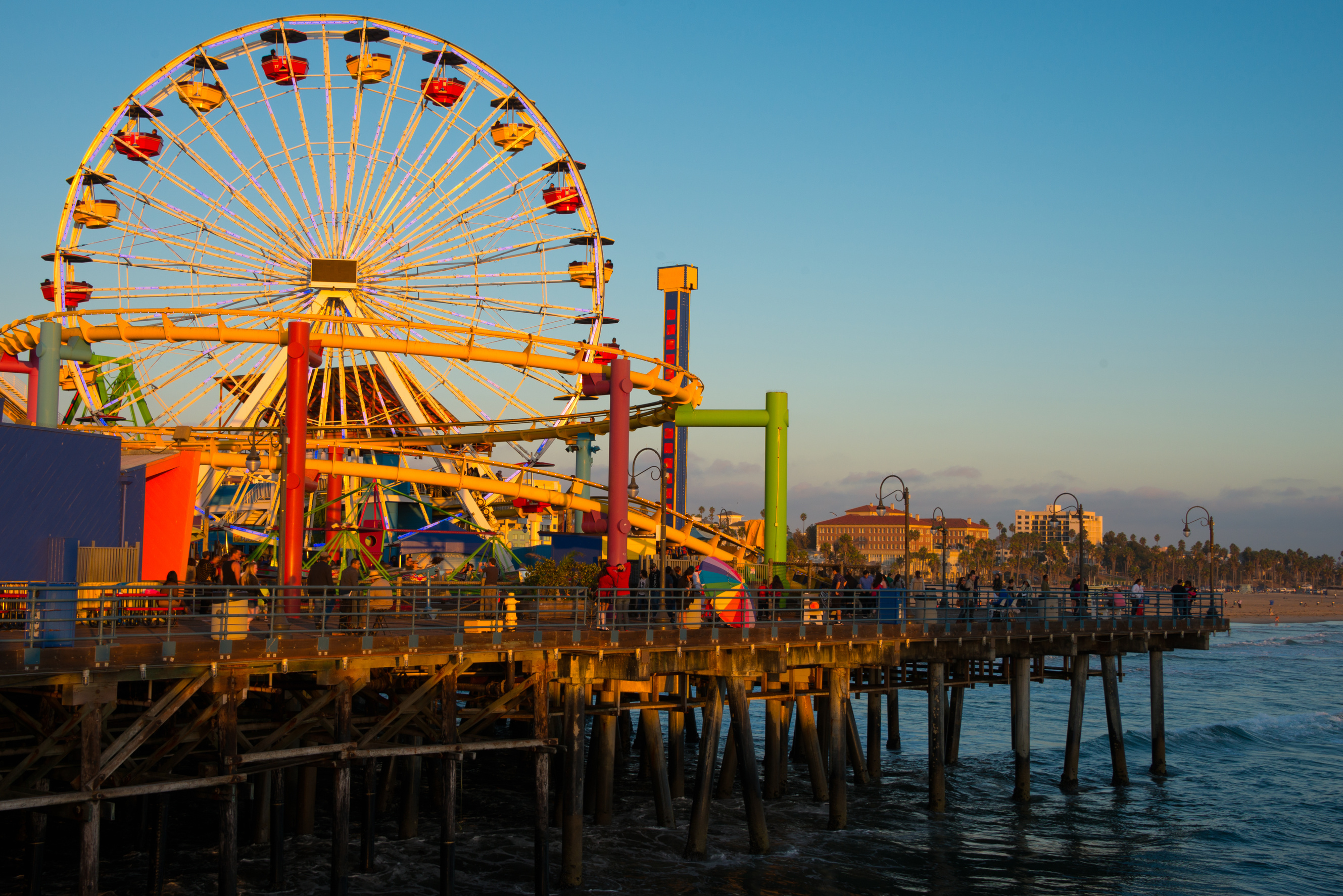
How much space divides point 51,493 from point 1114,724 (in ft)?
83.5

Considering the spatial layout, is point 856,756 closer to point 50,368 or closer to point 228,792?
point 228,792

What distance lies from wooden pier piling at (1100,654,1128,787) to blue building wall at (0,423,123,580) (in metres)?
23.4

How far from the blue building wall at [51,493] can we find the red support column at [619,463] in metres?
10.0

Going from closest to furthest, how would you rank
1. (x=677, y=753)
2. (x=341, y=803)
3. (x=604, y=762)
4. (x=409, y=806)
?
(x=341, y=803) < (x=409, y=806) < (x=604, y=762) < (x=677, y=753)

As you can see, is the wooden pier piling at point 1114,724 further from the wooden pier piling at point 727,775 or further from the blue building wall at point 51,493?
the blue building wall at point 51,493

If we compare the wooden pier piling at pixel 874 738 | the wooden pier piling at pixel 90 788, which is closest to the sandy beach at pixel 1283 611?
the wooden pier piling at pixel 874 738

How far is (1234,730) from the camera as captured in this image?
48281 mm

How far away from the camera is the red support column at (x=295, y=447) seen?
80.9ft

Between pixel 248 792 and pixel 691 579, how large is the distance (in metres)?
10.5

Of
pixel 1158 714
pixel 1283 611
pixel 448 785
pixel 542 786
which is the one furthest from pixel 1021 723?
pixel 1283 611

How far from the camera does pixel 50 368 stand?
94.7ft

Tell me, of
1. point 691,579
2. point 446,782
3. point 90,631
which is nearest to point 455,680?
point 446,782

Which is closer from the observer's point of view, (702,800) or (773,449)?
(702,800)

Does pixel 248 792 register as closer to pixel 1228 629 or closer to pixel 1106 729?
pixel 1228 629
